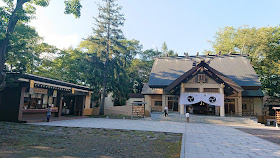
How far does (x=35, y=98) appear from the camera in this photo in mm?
17266

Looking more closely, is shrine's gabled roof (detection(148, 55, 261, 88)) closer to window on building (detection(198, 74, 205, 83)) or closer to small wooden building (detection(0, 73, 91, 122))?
window on building (detection(198, 74, 205, 83))

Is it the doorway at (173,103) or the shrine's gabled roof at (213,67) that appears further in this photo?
the doorway at (173,103)

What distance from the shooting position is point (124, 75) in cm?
2633

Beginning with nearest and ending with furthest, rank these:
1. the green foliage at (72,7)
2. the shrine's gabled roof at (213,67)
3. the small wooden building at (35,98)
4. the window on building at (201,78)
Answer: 1. the green foliage at (72,7)
2. the small wooden building at (35,98)
3. the window on building at (201,78)
4. the shrine's gabled roof at (213,67)

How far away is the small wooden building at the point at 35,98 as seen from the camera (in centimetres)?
1380

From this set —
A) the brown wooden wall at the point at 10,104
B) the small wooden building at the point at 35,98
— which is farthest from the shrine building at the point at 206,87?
the brown wooden wall at the point at 10,104

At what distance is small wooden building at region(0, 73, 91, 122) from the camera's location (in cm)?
1380

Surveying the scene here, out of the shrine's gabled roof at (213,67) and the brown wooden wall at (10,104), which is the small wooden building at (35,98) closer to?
the brown wooden wall at (10,104)

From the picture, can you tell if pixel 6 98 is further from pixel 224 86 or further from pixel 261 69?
pixel 261 69

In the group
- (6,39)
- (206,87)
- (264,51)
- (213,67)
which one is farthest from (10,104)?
(264,51)

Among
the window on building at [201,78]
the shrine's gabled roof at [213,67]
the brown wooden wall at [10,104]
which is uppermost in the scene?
the shrine's gabled roof at [213,67]

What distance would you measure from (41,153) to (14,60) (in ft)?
65.8

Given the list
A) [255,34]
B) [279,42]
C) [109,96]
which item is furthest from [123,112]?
[279,42]

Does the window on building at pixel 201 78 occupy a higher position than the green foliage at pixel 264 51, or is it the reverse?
the green foliage at pixel 264 51
